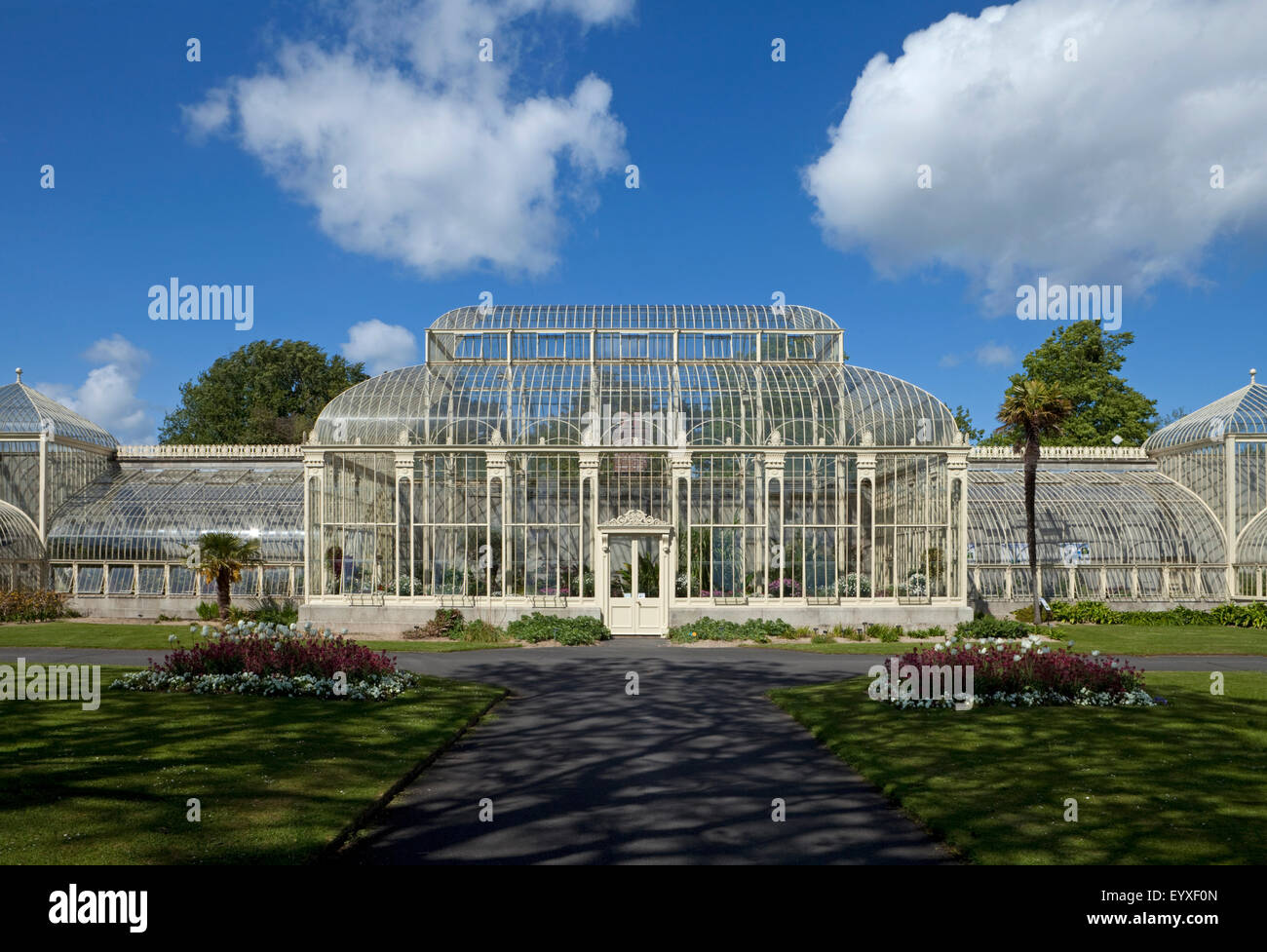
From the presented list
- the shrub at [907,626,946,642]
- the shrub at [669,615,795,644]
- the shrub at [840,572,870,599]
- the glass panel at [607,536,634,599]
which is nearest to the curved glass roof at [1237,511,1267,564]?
the shrub at [907,626,946,642]

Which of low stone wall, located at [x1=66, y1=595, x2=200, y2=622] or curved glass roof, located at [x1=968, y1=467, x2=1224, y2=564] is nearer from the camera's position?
low stone wall, located at [x1=66, y1=595, x2=200, y2=622]

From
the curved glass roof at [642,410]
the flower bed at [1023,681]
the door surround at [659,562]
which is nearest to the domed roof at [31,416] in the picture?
the curved glass roof at [642,410]

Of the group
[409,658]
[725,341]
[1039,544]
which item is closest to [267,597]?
[409,658]

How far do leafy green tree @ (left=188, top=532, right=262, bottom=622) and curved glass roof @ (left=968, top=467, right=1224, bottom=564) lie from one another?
2967 centimetres

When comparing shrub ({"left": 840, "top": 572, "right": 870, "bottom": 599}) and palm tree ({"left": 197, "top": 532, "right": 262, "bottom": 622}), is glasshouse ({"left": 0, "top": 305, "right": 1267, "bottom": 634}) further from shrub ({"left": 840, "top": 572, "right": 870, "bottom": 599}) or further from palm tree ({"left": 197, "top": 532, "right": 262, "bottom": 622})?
palm tree ({"left": 197, "top": 532, "right": 262, "bottom": 622})

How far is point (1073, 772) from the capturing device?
11.4 metres

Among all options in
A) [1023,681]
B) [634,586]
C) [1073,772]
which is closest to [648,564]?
[634,586]

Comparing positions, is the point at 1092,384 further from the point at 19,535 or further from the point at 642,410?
the point at 19,535

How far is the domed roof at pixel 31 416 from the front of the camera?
3959 centimetres

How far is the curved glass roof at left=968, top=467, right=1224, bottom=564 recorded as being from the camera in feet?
131

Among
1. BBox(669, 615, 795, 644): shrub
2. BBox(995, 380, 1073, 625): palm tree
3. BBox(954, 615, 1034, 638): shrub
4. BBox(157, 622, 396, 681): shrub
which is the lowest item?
BBox(669, 615, 795, 644): shrub

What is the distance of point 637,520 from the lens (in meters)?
32.4

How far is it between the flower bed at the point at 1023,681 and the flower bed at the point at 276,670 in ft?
30.7

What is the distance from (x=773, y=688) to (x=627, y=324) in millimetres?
21666
